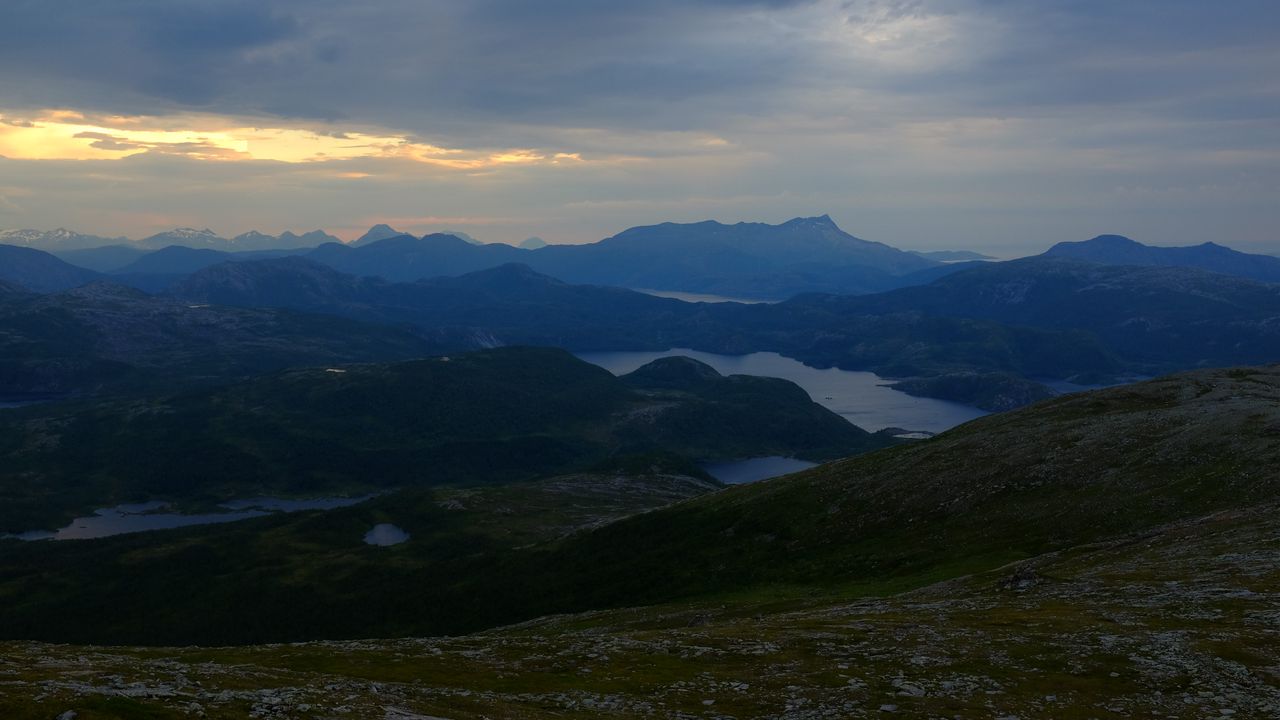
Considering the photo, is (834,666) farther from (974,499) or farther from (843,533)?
(843,533)

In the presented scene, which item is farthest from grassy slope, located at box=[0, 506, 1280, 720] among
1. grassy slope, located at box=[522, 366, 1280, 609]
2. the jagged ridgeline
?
the jagged ridgeline

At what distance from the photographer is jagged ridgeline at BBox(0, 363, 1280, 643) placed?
321ft

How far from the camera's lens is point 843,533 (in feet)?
392

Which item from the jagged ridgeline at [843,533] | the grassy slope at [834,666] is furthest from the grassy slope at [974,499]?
the grassy slope at [834,666]

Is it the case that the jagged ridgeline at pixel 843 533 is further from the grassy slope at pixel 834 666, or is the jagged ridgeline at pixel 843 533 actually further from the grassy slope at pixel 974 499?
the grassy slope at pixel 834 666

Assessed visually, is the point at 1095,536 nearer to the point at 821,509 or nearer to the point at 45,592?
the point at 821,509

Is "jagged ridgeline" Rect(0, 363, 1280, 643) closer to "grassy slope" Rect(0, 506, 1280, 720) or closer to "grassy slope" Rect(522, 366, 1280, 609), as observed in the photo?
"grassy slope" Rect(522, 366, 1280, 609)

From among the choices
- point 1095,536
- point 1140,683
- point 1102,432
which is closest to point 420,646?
point 1140,683

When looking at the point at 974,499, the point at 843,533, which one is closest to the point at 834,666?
the point at 974,499

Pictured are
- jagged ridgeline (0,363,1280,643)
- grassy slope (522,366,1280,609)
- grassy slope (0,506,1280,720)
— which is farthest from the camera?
jagged ridgeline (0,363,1280,643)

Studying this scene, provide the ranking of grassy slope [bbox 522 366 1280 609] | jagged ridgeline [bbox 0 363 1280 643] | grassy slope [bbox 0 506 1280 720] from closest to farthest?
grassy slope [bbox 0 506 1280 720], grassy slope [bbox 522 366 1280 609], jagged ridgeline [bbox 0 363 1280 643]

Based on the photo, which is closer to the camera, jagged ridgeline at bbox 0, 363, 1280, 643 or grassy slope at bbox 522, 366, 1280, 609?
grassy slope at bbox 522, 366, 1280, 609

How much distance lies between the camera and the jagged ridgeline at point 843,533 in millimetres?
97938

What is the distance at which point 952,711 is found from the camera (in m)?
39.0
